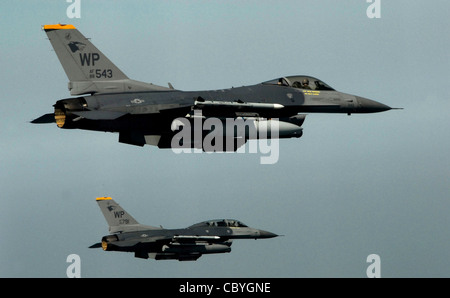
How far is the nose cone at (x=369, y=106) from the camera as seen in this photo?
134 feet

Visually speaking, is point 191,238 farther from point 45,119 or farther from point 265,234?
point 45,119

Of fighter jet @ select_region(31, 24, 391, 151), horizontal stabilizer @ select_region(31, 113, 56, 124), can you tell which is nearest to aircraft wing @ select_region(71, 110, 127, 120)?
fighter jet @ select_region(31, 24, 391, 151)

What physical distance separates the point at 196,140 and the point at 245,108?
2217 millimetres

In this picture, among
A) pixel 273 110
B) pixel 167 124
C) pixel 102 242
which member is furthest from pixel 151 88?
pixel 102 242

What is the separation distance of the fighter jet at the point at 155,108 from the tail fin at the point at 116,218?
17241 millimetres

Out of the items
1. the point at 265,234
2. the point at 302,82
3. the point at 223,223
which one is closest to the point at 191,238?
the point at 223,223

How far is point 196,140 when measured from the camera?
3744cm

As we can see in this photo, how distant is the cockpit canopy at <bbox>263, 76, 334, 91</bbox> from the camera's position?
132 feet

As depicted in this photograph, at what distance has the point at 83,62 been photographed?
122 ft

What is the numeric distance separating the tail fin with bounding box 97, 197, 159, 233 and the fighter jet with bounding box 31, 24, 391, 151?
17.2 m

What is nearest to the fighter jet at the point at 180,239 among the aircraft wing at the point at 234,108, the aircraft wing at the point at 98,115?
the aircraft wing at the point at 234,108

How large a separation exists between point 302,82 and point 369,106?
289cm

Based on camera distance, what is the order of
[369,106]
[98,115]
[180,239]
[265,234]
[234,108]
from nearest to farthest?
[98,115] → [234,108] → [369,106] → [180,239] → [265,234]

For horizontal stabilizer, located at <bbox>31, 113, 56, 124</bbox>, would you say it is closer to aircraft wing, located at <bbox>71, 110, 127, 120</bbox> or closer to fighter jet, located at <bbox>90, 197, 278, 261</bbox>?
aircraft wing, located at <bbox>71, 110, 127, 120</bbox>
